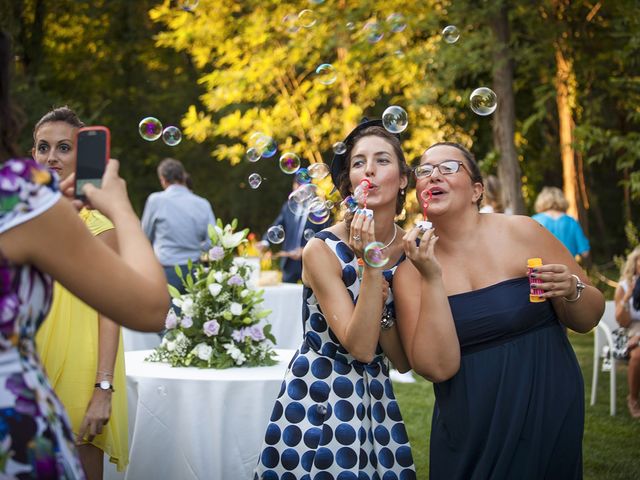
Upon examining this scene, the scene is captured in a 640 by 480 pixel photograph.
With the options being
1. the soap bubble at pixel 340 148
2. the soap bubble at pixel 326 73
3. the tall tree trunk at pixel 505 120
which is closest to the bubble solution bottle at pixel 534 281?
the soap bubble at pixel 340 148

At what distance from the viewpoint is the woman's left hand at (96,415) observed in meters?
2.79

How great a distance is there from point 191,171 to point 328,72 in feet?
63.2

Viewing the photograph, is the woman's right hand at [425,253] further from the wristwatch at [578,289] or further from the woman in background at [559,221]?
the woman in background at [559,221]

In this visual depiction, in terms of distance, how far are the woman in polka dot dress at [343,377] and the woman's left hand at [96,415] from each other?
1.88ft

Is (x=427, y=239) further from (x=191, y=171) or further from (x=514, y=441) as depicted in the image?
(x=191, y=171)

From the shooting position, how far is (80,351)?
287 centimetres

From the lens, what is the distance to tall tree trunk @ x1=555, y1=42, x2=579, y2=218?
12336 mm

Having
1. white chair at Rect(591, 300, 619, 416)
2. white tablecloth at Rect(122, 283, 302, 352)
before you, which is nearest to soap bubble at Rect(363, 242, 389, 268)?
white chair at Rect(591, 300, 619, 416)

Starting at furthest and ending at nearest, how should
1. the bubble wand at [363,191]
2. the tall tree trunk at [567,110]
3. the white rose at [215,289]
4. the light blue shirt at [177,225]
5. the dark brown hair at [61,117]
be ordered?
the tall tree trunk at [567,110]
the light blue shirt at [177,225]
the white rose at [215,289]
the dark brown hair at [61,117]
the bubble wand at [363,191]

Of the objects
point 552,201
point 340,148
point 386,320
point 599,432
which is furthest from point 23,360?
point 552,201

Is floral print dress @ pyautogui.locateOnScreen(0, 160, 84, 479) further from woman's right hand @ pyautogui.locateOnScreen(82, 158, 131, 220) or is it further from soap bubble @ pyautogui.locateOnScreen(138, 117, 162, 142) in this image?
soap bubble @ pyautogui.locateOnScreen(138, 117, 162, 142)

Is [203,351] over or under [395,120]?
under

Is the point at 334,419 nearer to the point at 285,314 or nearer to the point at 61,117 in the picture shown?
the point at 61,117

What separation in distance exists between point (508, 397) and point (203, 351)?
188 centimetres
